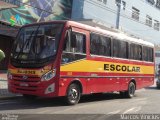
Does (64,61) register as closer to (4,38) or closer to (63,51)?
(63,51)

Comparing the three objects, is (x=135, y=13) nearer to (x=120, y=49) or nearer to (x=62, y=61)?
(x=120, y=49)

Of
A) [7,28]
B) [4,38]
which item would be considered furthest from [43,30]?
[4,38]

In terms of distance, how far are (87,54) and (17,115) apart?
4896mm

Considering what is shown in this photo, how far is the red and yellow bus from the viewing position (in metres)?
13.7

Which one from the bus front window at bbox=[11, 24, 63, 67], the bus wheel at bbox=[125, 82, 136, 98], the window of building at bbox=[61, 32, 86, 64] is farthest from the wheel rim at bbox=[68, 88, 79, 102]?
the bus wheel at bbox=[125, 82, 136, 98]

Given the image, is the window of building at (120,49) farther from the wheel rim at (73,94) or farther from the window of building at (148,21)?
the window of building at (148,21)

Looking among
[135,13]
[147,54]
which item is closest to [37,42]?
[147,54]

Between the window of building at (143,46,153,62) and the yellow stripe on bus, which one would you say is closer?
the yellow stripe on bus

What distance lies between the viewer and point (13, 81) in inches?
567

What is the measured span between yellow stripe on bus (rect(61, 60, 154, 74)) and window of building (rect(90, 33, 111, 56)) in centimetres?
44

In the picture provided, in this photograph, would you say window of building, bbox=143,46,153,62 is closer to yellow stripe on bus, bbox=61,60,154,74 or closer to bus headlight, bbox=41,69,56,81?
yellow stripe on bus, bbox=61,60,154,74

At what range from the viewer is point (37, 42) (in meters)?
14.2

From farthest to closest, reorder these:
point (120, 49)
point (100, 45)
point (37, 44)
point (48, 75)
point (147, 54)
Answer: point (147, 54)
point (120, 49)
point (100, 45)
point (37, 44)
point (48, 75)

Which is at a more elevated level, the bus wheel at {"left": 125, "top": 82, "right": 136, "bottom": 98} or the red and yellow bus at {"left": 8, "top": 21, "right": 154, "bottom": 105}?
the red and yellow bus at {"left": 8, "top": 21, "right": 154, "bottom": 105}
